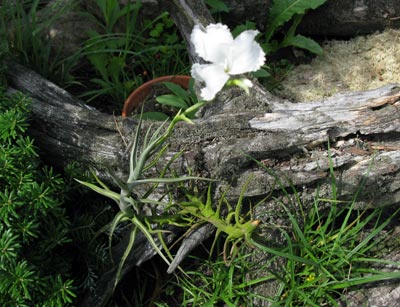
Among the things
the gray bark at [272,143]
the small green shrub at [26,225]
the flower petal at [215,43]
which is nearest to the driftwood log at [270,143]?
the gray bark at [272,143]

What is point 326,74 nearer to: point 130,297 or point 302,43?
point 302,43

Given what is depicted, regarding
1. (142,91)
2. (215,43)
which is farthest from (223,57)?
(142,91)

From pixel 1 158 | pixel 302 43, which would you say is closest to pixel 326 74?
pixel 302 43

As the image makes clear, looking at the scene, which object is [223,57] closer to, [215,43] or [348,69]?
[215,43]

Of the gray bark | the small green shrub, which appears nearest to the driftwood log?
the gray bark

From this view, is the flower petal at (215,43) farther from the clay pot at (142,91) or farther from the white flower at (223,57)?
the clay pot at (142,91)
